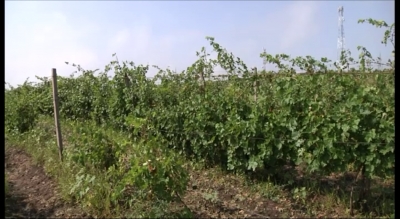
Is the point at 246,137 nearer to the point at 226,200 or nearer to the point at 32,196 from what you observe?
the point at 226,200

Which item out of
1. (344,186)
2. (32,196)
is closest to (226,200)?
(344,186)

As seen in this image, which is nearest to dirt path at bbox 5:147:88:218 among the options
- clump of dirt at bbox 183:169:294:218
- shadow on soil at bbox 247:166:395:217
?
clump of dirt at bbox 183:169:294:218

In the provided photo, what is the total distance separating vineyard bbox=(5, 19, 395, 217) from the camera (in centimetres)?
378


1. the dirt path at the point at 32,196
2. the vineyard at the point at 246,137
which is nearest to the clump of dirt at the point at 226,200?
the vineyard at the point at 246,137

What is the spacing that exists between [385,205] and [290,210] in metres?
1.06

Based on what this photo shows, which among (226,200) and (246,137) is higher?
(246,137)

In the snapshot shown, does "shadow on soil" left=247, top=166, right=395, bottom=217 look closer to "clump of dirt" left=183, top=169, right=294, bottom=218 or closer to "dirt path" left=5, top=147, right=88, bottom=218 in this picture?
"clump of dirt" left=183, top=169, right=294, bottom=218

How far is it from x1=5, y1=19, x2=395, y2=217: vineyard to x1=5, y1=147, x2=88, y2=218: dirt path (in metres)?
0.19

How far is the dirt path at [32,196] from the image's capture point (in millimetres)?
4105

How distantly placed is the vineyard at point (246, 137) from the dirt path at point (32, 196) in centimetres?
19

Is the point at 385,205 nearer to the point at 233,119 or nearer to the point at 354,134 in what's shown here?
the point at 354,134

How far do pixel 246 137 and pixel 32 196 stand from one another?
2908 mm

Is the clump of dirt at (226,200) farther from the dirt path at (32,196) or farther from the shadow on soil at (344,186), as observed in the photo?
the dirt path at (32,196)

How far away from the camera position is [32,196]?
4641 mm
